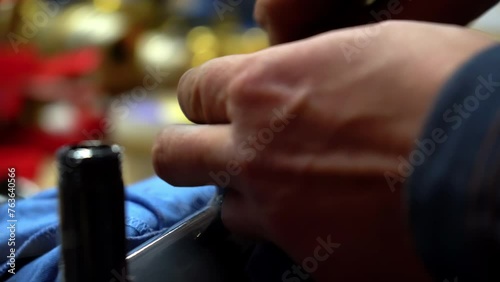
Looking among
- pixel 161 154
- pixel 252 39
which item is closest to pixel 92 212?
pixel 161 154

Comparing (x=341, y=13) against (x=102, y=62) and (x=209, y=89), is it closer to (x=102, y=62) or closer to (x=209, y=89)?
(x=209, y=89)

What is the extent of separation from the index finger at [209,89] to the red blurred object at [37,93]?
0.87 metres

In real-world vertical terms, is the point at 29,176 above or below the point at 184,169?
below

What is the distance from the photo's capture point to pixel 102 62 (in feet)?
4.20

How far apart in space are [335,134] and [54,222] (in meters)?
0.21

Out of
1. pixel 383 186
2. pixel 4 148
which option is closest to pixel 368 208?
pixel 383 186

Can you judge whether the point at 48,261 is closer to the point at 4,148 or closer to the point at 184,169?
the point at 184,169

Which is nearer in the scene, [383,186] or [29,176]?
[383,186]

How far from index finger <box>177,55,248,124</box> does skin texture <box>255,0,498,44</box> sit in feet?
0.12

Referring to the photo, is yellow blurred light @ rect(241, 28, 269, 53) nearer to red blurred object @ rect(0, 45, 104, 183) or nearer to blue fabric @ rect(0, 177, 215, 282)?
red blurred object @ rect(0, 45, 104, 183)

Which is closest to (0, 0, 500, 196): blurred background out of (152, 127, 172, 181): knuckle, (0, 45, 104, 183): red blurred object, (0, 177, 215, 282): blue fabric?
(0, 45, 104, 183): red blurred object

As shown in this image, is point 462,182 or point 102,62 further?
point 102,62

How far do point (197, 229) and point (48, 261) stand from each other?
0.08m

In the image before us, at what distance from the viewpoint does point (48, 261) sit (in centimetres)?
30
